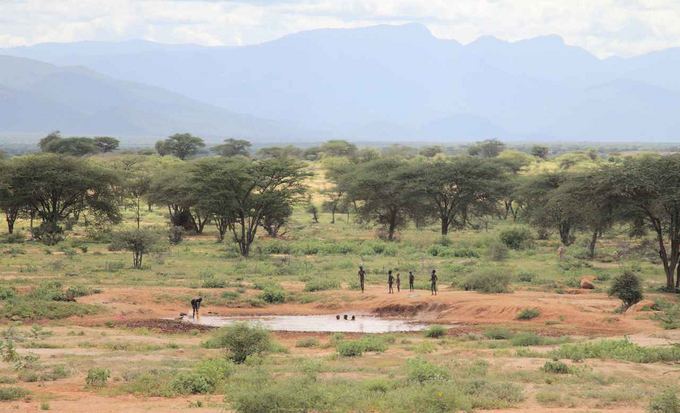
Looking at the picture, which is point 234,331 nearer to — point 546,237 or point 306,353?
point 306,353

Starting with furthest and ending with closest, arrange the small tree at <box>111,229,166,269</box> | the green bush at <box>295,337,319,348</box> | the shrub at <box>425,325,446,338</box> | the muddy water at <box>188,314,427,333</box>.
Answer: the small tree at <box>111,229,166,269</box> < the muddy water at <box>188,314,427,333</box> < the shrub at <box>425,325,446,338</box> < the green bush at <box>295,337,319,348</box>

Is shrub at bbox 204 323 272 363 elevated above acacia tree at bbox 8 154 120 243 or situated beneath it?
situated beneath

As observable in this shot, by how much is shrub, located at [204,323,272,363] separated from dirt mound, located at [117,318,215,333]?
660cm

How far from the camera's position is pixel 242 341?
23391mm

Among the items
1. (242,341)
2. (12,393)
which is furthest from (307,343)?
(12,393)

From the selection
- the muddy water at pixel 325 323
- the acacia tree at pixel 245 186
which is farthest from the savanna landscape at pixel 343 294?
the muddy water at pixel 325 323

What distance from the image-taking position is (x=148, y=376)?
2039 centimetres

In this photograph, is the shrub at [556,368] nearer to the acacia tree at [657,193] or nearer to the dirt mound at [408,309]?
the dirt mound at [408,309]

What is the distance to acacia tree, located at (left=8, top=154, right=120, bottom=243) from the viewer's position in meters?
57.0

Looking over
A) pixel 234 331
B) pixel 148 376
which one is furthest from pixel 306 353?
pixel 148 376

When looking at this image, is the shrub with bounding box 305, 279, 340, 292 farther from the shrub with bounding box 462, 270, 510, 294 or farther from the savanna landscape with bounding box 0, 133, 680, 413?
the shrub with bounding box 462, 270, 510, 294

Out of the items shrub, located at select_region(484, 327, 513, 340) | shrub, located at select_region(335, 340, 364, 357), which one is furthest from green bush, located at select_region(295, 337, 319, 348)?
shrub, located at select_region(484, 327, 513, 340)

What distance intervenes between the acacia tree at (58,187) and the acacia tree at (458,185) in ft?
70.2

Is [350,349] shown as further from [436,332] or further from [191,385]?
[191,385]
